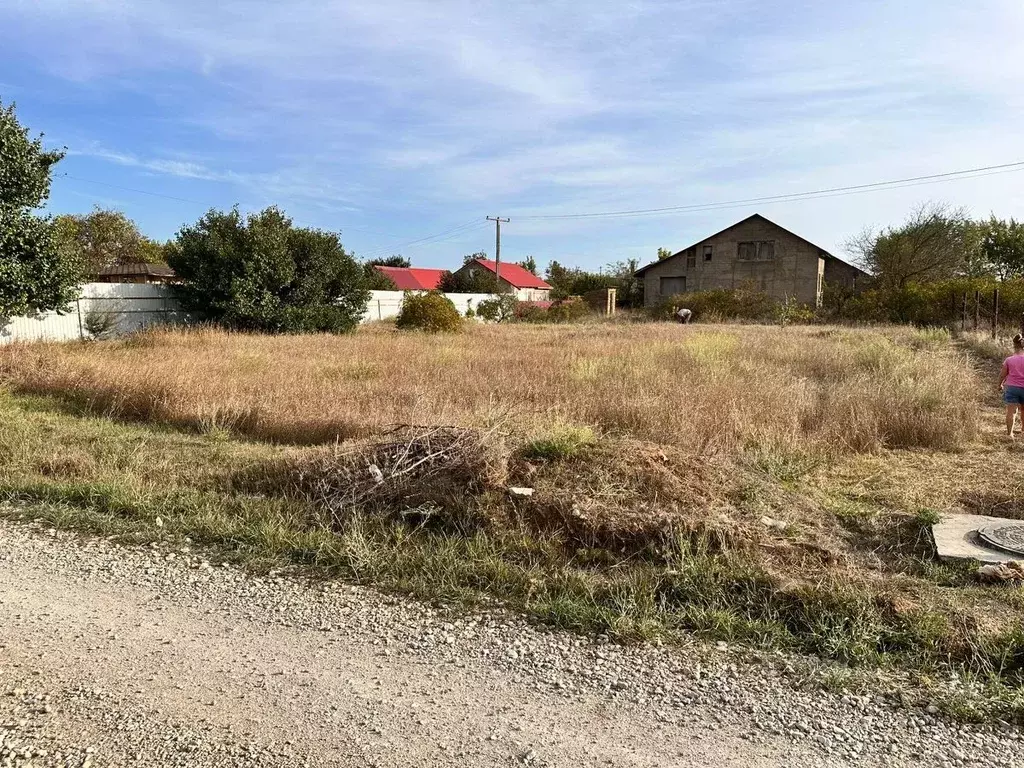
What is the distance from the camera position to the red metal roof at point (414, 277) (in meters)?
60.1

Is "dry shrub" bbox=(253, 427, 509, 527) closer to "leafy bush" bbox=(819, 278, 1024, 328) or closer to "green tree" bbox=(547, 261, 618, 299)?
"leafy bush" bbox=(819, 278, 1024, 328)

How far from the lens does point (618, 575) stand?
397 centimetres

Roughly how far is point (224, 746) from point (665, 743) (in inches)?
65.4

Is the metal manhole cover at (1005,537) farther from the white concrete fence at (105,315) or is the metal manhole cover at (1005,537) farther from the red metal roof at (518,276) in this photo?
the red metal roof at (518,276)

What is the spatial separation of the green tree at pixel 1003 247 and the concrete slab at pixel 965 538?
49091 mm

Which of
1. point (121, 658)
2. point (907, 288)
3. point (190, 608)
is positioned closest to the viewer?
point (121, 658)

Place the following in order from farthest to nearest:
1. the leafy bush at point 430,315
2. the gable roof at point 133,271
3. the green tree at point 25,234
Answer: the gable roof at point 133,271
the leafy bush at point 430,315
the green tree at point 25,234

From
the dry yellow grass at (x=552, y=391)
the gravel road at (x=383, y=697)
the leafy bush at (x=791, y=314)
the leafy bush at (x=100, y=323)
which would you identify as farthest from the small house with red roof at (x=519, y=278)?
the gravel road at (x=383, y=697)

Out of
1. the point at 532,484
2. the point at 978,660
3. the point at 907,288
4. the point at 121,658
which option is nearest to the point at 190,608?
the point at 121,658

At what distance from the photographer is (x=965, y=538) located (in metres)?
4.45

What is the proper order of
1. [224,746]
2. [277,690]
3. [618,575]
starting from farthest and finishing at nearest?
1. [618,575]
2. [277,690]
3. [224,746]

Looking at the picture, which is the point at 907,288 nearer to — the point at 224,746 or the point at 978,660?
the point at 978,660

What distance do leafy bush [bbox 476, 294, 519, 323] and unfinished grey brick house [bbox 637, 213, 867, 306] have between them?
1369 cm

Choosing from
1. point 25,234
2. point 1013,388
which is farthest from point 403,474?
point 25,234
